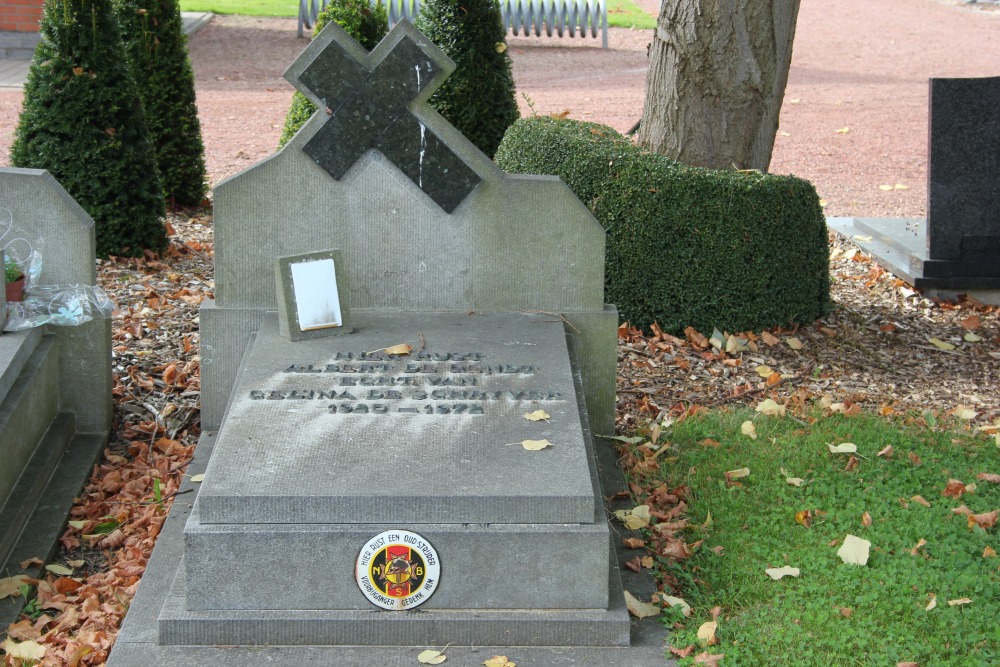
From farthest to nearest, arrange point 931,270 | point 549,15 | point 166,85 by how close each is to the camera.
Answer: point 549,15 → point 166,85 → point 931,270

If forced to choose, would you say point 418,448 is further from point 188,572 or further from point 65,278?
point 65,278

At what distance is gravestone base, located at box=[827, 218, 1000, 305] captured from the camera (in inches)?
287

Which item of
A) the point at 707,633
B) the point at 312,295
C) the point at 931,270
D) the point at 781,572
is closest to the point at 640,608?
the point at 707,633

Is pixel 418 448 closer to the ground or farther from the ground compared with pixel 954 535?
farther from the ground

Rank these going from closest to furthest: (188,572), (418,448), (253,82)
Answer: (188,572) → (418,448) → (253,82)

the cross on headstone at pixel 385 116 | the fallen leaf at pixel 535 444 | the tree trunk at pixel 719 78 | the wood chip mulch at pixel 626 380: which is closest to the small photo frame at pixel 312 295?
the cross on headstone at pixel 385 116

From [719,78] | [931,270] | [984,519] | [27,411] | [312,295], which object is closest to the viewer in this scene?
[984,519]

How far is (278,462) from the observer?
3.55 metres

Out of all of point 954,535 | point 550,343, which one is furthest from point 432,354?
point 954,535

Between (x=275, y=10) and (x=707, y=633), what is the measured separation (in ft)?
66.9

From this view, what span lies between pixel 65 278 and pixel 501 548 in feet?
8.03

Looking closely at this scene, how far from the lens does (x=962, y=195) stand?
720 centimetres

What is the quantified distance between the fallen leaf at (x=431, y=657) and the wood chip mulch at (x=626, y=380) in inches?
38.2

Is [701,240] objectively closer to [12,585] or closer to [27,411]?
[27,411]
